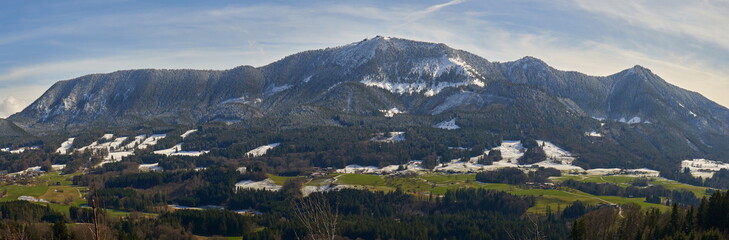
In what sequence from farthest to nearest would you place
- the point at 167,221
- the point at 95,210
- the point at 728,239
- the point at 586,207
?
the point at 586,207
the point at 167,221
the point at 728,239
the point at 95,210

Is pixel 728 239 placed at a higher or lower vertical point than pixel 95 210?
lower

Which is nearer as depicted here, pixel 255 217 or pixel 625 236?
pixel 625 236

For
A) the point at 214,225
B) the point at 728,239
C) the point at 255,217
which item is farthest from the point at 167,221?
the point at 728,239

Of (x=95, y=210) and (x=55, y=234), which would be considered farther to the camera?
(x=55, y=234)

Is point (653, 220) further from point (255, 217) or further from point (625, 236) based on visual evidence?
point (255, 217)

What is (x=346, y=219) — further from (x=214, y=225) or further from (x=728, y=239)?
(x=728, y=239)

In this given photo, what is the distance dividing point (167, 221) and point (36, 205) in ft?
132

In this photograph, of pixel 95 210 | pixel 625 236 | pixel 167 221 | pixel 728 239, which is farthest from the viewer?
pixel 167 221

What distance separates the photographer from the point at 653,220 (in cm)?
11288

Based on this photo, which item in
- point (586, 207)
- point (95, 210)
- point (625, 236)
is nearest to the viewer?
point (95, 210)

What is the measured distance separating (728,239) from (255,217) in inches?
4929

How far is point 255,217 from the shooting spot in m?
189

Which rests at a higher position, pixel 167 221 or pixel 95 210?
pixel 95 210

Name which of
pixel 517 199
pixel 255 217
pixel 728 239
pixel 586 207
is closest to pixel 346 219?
pixel 255 217
